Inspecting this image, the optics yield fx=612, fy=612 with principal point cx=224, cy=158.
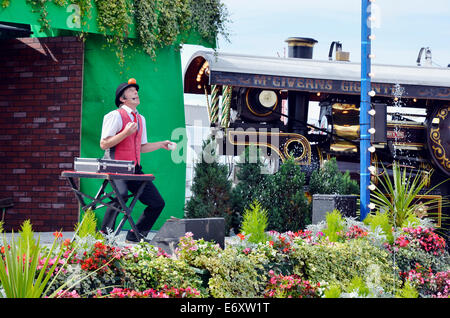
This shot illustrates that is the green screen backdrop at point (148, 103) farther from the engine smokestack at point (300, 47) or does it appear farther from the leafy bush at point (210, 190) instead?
the engine smokestack at point (300, 47)

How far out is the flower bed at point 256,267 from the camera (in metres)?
4.47

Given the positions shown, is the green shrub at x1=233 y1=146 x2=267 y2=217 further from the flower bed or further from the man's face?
the man's face

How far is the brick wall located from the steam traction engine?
2817mm

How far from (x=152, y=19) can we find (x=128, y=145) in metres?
3.39

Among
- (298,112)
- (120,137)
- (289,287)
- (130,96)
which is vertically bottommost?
(289,287)

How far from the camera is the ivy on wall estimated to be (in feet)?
30.6

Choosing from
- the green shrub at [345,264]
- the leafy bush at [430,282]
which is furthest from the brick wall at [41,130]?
the leafy bush at [430,282]

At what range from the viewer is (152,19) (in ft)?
32.6

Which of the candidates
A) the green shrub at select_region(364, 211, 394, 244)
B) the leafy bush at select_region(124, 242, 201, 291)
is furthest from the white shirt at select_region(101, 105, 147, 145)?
the green shrub at select_region(364, 211, 394, 244)

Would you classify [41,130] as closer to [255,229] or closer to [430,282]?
[255,229]

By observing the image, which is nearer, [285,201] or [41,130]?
[41,130]

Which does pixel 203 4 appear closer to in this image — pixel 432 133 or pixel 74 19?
pixel 74 19

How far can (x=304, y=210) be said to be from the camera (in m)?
10.7

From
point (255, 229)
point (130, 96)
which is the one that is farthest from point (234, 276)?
point (130, 96)
